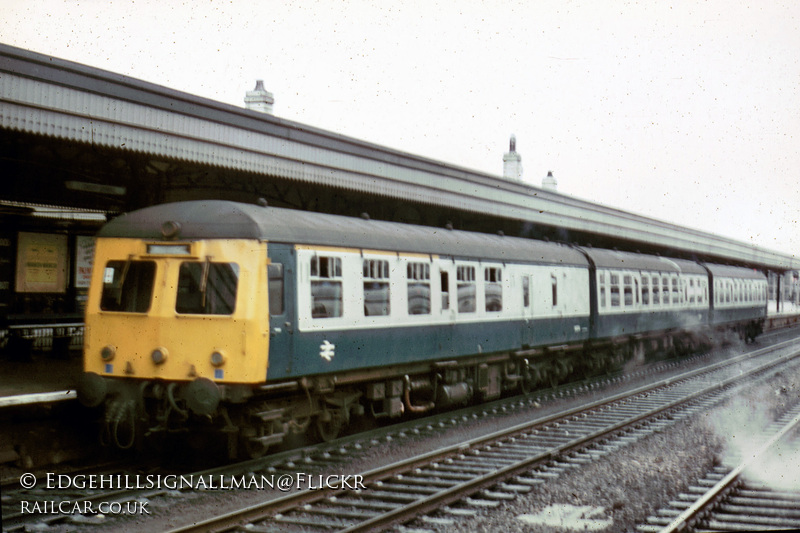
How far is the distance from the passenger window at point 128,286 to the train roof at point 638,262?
1154cm

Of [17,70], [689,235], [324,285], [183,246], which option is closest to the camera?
[17,70]

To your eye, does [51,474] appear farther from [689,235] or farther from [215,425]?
[689,235]

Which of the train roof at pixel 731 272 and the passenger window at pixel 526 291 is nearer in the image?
the passenger window at pixel 526 291

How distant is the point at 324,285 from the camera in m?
9.36

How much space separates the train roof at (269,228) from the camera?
8.53 m

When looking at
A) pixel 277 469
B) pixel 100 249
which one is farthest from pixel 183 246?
pixel 277 469

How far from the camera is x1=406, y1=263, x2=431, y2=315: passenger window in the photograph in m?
11.1

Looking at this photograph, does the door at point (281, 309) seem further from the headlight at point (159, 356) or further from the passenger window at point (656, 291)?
the passenger window at point (656, 291)

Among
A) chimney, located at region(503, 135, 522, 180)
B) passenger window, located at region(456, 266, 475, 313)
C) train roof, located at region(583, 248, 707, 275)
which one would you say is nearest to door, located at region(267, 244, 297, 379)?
passenger window, located at region(456, 266, 475, 313)

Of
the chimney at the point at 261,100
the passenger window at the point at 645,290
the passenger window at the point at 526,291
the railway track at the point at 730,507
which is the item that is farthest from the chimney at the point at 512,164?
the railway track at the point at 730,507

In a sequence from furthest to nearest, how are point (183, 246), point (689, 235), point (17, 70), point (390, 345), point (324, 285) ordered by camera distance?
point (689, 235) → point (390, 345) → point (324, 285) → point (183, 246) → point (17, 70)

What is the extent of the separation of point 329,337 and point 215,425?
172cm

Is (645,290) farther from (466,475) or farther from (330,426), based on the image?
(466,475)

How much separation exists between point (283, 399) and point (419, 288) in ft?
10.1
